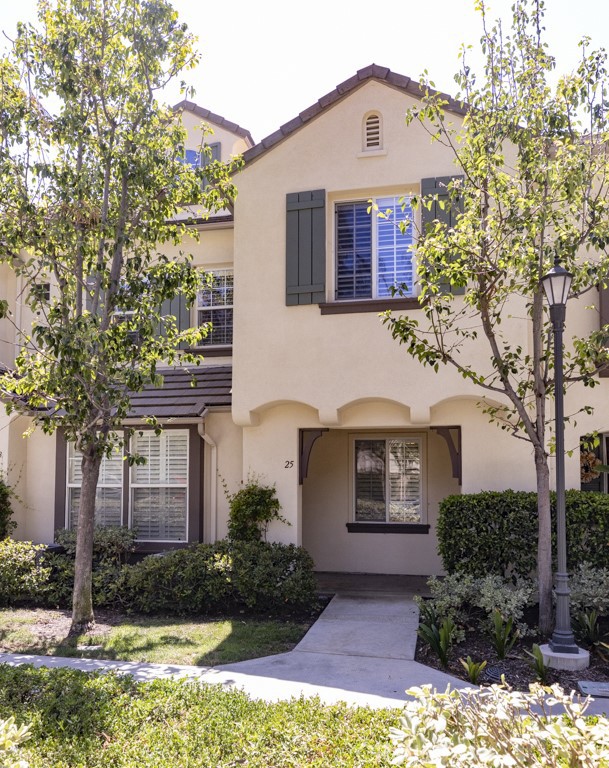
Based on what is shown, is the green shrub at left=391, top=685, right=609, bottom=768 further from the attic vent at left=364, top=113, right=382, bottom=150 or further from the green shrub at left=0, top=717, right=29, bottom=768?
the attic vent at left=364, top=113, right=382, bottom=150

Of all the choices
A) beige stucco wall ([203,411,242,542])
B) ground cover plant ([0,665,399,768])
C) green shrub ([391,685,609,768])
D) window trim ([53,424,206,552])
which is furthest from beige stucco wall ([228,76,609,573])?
green shrub ([391,685,609,768])

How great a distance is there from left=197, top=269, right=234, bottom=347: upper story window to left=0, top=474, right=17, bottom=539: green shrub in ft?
14.7

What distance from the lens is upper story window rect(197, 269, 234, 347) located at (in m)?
13.4

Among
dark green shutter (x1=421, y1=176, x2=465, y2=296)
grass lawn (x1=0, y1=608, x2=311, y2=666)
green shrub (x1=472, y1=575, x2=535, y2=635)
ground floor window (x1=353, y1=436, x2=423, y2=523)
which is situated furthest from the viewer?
ground floor window (x1=353, y1=436, x2=423, y2=523)

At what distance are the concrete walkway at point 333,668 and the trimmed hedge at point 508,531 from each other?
1.19 meters

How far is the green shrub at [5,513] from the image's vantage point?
40.9 ft

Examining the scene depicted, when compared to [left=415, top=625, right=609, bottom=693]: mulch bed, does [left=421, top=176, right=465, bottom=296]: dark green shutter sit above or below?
above

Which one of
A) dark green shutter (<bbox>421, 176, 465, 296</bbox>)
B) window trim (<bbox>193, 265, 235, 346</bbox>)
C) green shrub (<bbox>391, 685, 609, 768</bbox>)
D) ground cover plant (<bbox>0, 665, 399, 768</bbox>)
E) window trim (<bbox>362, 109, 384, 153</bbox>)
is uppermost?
window trim (<bbox>362, 109, 384, 153</bbox>)

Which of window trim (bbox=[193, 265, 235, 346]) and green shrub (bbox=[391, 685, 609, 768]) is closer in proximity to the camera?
green shrub (bbox=[391, 685, 609, 768])

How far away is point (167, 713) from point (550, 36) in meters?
8.32

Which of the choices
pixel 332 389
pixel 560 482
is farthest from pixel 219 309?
pixel 560 482

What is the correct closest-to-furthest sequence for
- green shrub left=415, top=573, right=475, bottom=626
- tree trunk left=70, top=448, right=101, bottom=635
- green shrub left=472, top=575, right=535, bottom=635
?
green shrub left=472, top=575, right=535, bottom=635
green shrub left=415, top=573, right=475, bottom=626
tree trunk left=70, top=448, right=101, bottom=635

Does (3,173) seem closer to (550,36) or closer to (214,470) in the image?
(214,470)

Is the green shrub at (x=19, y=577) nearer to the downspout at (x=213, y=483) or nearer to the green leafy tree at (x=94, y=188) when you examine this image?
the green leafy tree at (x=94, y=188)
